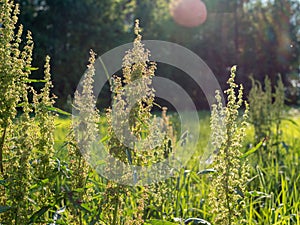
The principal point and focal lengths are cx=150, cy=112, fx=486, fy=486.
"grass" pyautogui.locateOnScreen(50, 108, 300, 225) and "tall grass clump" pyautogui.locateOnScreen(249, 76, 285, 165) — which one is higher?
"tall grass clump" pyautogui.locateOnScreen(249, 76, 285, 165)

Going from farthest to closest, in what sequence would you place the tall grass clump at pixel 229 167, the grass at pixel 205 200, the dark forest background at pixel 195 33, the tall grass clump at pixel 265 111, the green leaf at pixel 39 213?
the dark forest background at pixel 195 33 < the tall grass clump at pixel 265 111 < the grass at pixel 205 200 < the tall grass clump at pixel 229 167 < the green leaf at pixel 39 213

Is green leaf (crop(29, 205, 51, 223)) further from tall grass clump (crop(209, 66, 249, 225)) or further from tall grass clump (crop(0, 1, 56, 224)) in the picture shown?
tall grass clump (crop(209, 66, 249, 225))

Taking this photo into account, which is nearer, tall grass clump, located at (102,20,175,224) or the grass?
tall grass clump, located at (102,20,175,224)

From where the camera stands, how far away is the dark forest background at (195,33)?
18250 mm

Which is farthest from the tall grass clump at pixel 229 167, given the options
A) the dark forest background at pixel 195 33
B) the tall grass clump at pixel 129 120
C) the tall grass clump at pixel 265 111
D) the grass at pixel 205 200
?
the dark forest background at pixel 195 33

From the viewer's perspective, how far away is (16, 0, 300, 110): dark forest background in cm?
1825

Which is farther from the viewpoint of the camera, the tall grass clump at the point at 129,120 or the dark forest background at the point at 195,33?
the dark forest background at the point at 195,33

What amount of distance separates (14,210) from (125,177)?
409mm

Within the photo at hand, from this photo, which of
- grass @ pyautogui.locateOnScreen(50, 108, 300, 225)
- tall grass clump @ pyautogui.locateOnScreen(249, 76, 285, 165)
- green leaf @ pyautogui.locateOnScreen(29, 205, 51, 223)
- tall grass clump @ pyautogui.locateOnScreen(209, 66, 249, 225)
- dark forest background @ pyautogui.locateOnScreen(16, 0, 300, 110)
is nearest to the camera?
green leaf @ pyautogui.locateOnScreen(29, 205, 51, 223)

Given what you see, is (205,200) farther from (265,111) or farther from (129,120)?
(265,111)

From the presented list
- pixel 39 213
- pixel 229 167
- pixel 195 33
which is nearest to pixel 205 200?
pixel 229 167

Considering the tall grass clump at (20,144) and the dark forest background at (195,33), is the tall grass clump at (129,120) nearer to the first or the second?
the tall grass clump at (20,144)

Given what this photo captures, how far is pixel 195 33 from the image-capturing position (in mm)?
21922

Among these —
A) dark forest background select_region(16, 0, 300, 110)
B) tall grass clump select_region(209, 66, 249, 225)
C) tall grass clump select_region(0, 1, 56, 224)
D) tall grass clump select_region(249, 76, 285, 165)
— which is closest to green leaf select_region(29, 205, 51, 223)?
tall grass clump select_region(0, 1, 56, 224)
